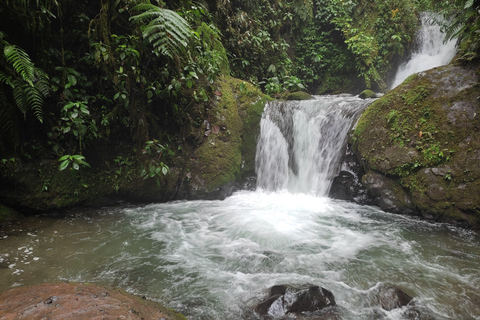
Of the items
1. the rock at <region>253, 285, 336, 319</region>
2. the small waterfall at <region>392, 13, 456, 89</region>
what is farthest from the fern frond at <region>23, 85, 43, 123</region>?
the small waterfall at <region>392, 13, 456, 89</region>

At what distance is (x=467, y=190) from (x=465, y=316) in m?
2.74

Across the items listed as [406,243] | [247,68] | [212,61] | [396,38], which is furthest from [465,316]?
[396,38]

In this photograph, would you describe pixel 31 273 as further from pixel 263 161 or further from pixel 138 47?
pixel 263 161

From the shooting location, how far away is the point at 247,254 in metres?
3.49

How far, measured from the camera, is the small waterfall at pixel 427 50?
384 inches

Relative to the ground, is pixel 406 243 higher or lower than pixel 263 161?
lower

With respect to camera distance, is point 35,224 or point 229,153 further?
point 229,153

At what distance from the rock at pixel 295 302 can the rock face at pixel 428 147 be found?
3.25 m

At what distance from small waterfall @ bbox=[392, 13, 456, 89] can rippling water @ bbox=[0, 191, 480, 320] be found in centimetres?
816

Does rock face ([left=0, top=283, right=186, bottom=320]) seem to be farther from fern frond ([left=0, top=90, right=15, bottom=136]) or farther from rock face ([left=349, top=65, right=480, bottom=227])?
rock face ([left=349, top=65, right=480, bottom=227])

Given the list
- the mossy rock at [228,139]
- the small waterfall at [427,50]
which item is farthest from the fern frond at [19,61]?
the small waterfall at [427,50]

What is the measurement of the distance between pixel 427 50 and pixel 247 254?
11.5 metres

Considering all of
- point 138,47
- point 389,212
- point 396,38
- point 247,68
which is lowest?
point 389,212

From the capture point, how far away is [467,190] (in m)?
4.34
